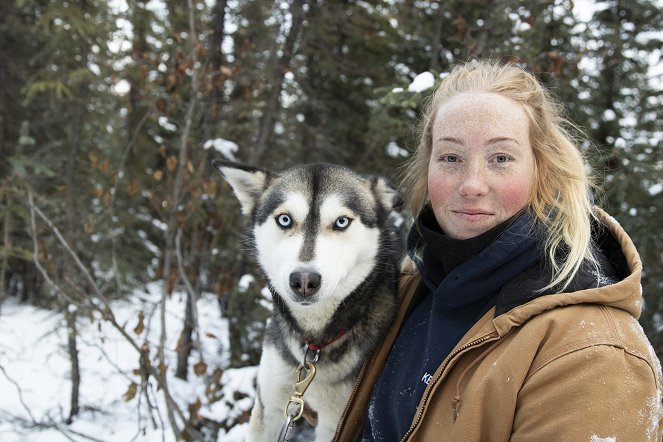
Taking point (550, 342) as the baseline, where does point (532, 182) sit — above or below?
above

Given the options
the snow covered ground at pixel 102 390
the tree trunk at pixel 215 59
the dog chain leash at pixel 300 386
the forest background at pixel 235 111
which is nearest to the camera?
the dog chain leash at pixel 300 386

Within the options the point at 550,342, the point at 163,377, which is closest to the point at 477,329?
the point at 550,342

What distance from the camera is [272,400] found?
2688 millimetres

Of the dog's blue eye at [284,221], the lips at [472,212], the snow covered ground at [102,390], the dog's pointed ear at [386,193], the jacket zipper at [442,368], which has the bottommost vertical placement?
the snow covered ground at [102,390]

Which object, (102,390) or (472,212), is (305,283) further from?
(102,390)

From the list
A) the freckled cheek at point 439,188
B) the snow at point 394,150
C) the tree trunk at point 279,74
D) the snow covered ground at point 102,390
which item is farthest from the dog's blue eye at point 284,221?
the tree trunk at point 279,74

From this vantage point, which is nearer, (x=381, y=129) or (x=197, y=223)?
(x=381, y=129)

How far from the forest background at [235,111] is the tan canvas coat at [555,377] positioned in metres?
2.66

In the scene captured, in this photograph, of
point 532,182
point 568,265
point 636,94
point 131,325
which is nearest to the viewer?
point 568,265

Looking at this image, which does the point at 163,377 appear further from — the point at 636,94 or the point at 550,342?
the point at 636,94

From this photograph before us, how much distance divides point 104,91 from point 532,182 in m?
6.81

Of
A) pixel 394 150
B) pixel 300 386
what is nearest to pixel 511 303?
pixel 300 386

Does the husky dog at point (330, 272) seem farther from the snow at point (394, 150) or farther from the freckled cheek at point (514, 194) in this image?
the snow at point (394, 150)

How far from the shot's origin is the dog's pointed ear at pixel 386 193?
280 cm
